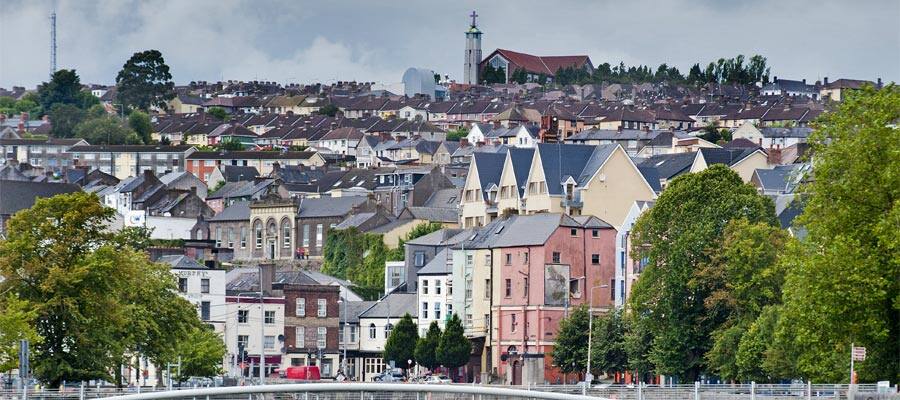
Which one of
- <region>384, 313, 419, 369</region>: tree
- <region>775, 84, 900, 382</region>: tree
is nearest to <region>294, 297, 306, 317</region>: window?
<region>384, 313, 419, 369</region>: tree

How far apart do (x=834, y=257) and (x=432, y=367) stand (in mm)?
58849

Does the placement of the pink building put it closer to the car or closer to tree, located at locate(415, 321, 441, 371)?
the car

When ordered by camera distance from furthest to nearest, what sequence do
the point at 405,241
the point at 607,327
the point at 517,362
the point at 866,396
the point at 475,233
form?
the point at 405,241, the point at 475,233, the point at 517,362, the point at 607,327, the point at 866,396

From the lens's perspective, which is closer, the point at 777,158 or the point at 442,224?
the point at 442,224

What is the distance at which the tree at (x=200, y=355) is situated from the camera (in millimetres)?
100762

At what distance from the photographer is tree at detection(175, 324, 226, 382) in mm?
100762

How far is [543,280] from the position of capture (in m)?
126

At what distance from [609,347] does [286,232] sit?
76851 millimetres

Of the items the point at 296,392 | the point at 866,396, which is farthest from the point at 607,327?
the point at 296,392

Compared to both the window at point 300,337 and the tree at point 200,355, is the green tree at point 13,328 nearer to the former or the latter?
the tree at point 200,355

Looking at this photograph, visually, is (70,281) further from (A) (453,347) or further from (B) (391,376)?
(A) (453,347)

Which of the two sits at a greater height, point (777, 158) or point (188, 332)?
point (777, 158)

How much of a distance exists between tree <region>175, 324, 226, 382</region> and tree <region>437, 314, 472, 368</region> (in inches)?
831

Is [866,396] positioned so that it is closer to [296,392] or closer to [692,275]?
[296,392]
